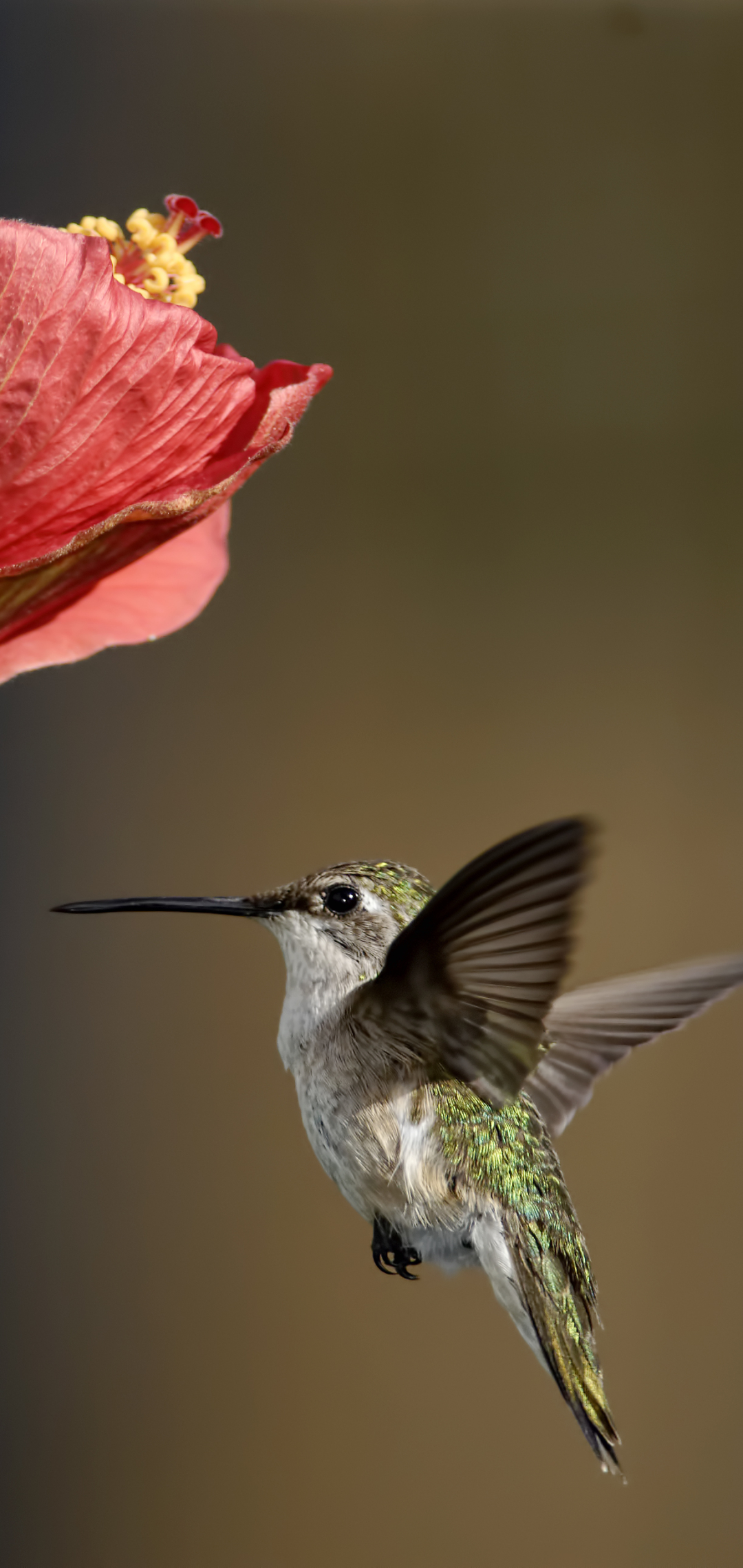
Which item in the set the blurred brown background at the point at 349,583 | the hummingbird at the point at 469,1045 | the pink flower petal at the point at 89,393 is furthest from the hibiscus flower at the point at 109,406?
the blurred brown background at the point at 349,583

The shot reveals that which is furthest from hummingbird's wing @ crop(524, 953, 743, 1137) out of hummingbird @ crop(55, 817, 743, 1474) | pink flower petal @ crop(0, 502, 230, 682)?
pink flower petal @ crop(0, 502, 230, 682)

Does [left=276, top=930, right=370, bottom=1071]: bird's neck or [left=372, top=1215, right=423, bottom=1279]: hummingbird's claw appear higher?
[left=276, top=930, right=370, bottom=1071]: bird's neck

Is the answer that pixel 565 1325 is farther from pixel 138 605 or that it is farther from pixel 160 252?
pixel 160 252

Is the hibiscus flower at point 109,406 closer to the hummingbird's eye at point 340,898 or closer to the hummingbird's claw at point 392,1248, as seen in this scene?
the hummingbird's eye at point 340,898

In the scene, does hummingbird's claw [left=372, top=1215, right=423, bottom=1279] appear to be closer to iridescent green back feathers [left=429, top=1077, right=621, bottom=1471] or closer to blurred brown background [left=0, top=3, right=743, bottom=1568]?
iridescent green back feathers [left=429, top=1077, right=621, bottom=1471]

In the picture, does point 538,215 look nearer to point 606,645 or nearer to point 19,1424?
point 606,645
